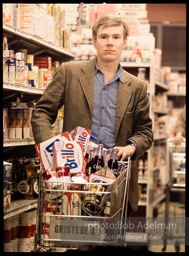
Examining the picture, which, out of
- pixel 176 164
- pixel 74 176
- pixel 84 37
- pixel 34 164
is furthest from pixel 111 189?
pixel 84 37

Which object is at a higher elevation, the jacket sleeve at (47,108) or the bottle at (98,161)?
the jacket sleeve at (47,108)

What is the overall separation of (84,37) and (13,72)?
2383 millimetres

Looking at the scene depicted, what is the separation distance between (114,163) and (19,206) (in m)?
1.65

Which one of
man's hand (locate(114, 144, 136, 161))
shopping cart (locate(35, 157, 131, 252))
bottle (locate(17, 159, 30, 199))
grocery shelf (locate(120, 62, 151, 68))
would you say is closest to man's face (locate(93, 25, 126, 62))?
man's hand (locate(114, 144, 136, 161))

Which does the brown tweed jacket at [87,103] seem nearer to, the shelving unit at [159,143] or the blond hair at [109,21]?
the blond hair at [109,21]

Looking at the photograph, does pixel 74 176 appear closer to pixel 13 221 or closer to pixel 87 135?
pixel 87 135

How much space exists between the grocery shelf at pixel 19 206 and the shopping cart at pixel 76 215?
4.82 feet

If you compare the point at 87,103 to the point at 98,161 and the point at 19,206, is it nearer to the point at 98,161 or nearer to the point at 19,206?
the point at 98,161

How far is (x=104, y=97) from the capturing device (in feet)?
13.1

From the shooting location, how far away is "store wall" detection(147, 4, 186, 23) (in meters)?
14.1

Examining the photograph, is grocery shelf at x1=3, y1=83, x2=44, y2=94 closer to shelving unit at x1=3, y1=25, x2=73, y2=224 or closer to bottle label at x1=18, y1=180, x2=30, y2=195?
shelving unit at x1=3, y1=25, x2=73, y2=224

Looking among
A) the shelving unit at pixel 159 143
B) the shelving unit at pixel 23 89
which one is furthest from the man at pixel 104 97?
the shelving unit at pixel 159 143

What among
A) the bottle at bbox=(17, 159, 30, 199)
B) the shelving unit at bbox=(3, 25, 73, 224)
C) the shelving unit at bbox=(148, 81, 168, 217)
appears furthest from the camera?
the shelving unit at bbox=(148, 81, 168, 217)

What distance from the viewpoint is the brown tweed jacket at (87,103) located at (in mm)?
3967
